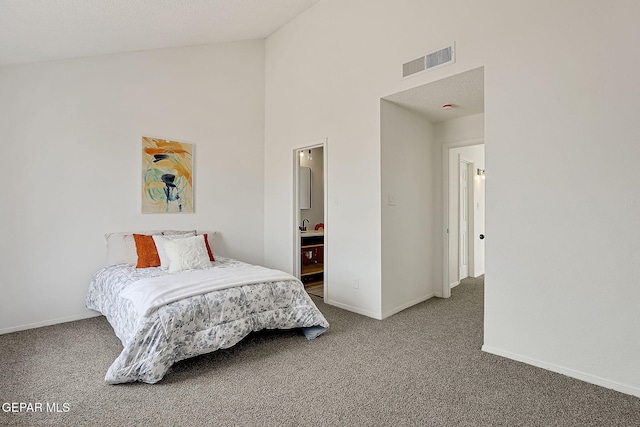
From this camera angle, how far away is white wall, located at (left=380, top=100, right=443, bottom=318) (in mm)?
3631

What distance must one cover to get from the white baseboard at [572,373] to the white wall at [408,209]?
121cm

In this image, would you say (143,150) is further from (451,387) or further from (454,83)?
(451,387)

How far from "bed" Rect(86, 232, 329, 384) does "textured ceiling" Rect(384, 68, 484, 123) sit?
2.22m

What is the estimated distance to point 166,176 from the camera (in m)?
4.20

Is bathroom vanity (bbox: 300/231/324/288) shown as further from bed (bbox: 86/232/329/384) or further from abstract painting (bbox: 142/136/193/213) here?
bed (bbox: 86/232/329/384)

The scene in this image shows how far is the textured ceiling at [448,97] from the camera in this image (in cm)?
301

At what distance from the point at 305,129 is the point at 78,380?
3.40 metres

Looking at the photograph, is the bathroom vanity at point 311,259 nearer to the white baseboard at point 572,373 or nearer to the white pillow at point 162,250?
the white pillow at point 162,250

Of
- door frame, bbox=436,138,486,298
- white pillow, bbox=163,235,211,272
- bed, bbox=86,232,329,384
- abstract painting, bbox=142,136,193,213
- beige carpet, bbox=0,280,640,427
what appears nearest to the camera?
beige carpet, bbox=0,280,640,427

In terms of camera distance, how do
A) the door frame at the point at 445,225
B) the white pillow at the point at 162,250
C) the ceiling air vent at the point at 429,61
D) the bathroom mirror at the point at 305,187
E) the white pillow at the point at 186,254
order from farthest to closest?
the bathroom mirror at the point at 305,187, the door frame at the point at 445,225, the white pillow at the point at 162,250, the white pillow at the point at 186,254, the ceiling air vent at the point at 429,61

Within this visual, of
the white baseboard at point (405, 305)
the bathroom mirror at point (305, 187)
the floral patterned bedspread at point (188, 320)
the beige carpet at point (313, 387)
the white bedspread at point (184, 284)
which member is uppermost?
the bathroom mirror at point (305, 187)

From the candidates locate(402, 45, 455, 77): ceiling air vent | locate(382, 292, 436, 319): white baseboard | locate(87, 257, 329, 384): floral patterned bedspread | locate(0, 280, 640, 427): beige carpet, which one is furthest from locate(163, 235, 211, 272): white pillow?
locate(402, 45, 455, 77): ceiling air vent

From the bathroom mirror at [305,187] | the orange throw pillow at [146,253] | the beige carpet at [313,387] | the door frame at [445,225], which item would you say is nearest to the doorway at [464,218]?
the door frame at [445,225]

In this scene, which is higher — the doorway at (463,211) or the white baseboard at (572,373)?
the doorway at (463,211)
